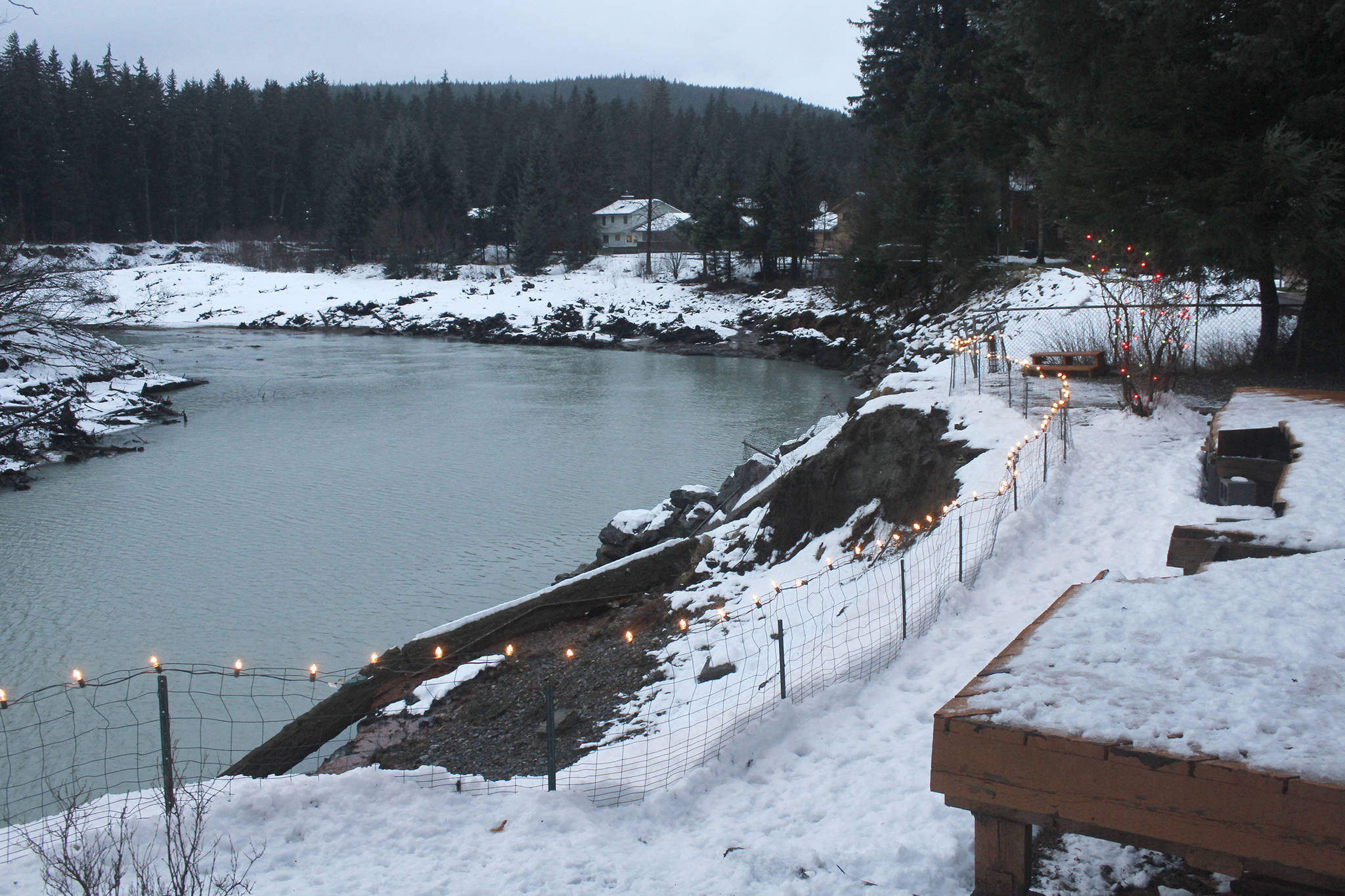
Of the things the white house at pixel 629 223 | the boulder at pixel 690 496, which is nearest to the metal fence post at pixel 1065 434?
the boulder at pixel 690 496

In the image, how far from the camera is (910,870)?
4121 millimetres

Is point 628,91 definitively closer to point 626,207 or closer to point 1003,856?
point 626,207

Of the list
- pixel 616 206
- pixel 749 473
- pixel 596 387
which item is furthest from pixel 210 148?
pixel 749 473

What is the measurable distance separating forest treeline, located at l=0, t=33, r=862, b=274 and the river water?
2880 cm

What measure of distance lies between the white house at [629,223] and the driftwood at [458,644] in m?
69.1

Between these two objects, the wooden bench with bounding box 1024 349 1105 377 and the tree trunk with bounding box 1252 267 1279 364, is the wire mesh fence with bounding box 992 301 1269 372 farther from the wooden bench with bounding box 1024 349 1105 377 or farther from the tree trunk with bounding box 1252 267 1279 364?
the wooden bench with bounding box 1024 349 1105 377

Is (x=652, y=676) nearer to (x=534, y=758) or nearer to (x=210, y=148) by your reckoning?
(x=534, y=758)

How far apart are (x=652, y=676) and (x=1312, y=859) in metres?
6.76

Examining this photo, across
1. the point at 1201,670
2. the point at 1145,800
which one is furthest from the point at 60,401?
the point at 1145,800

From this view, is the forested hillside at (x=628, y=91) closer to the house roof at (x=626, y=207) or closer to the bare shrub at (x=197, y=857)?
the house roof at (x=626, y=207)

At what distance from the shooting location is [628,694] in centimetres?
900

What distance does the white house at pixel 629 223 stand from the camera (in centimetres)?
8031

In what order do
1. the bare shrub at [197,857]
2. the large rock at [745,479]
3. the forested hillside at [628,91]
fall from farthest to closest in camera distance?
the forested hillside at [628,91], the large rock at [745,479], the bare shrub at [197,857]

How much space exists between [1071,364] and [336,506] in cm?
1478
